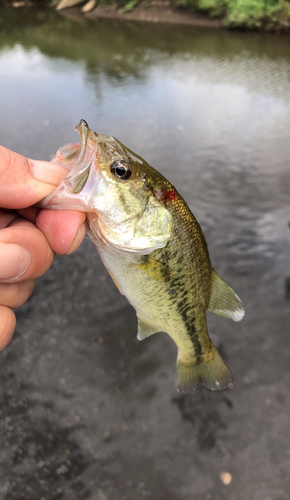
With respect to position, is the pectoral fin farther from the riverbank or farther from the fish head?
the riverbank

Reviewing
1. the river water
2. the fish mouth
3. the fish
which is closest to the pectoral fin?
the fish

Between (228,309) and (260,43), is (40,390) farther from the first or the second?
(260,43)

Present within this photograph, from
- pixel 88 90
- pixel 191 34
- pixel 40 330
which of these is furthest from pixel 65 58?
pixel 40 330

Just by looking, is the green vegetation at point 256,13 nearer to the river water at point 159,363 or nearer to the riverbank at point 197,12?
the riverbank at point 197,12

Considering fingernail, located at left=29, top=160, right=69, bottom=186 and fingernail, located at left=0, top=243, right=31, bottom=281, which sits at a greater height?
fingernail, located at left=29, top=160, right=69, bottom=186

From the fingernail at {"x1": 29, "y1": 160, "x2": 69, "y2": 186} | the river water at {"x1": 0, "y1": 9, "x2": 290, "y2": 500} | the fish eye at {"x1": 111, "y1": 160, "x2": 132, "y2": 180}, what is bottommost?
the river water at {"x1": 0, "y1": 9, "x2": 290, "y2": 500}

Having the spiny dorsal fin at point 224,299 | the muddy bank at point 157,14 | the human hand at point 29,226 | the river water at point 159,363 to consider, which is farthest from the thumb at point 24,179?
the muddy bank at point 157,14
